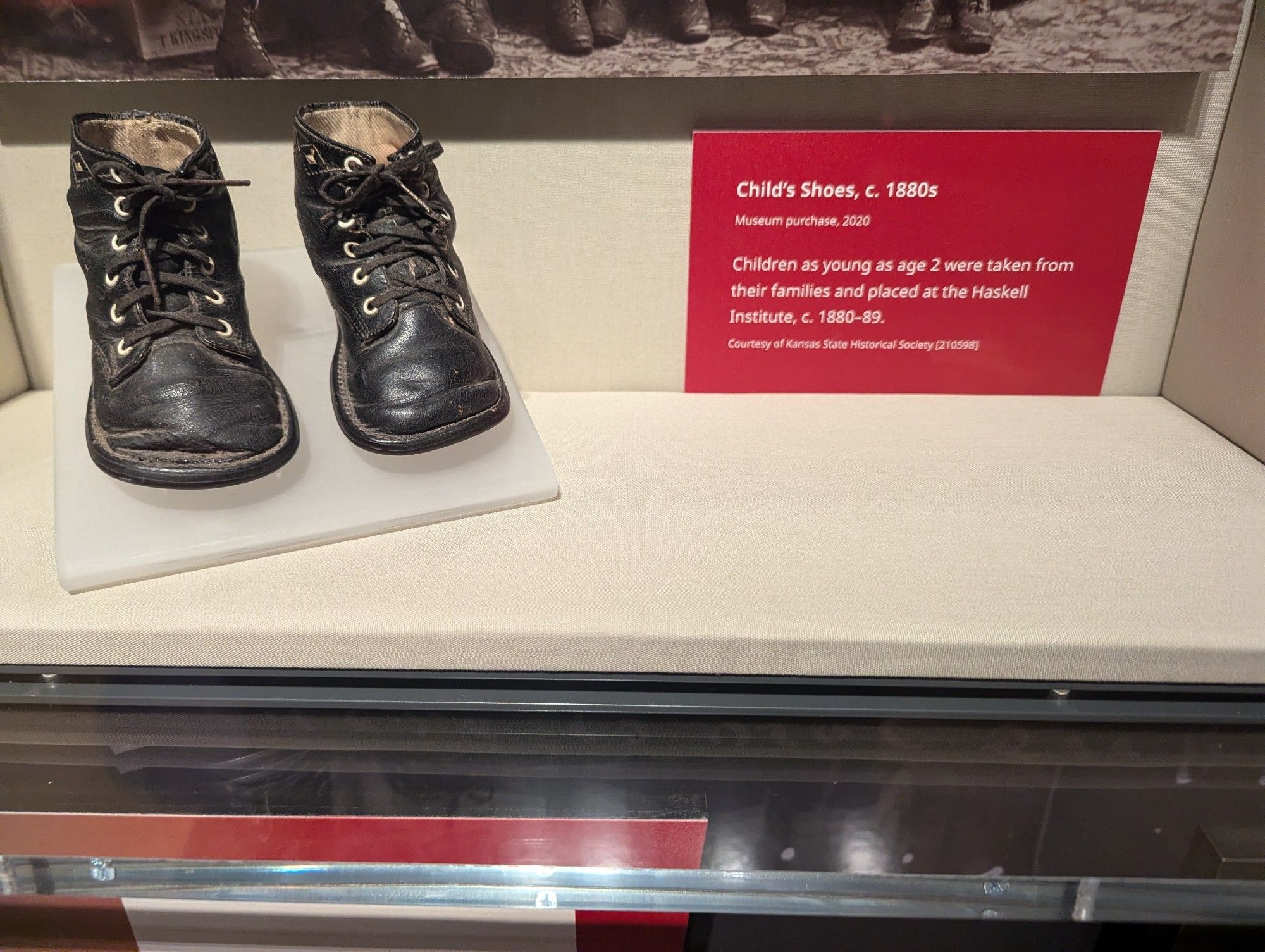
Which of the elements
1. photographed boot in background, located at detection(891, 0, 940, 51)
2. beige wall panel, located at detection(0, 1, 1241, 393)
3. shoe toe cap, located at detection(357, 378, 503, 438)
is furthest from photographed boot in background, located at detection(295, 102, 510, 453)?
photographed boot in background, located at detection(891, 0, 940, 51)

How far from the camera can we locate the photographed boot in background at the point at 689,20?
0.73 meters

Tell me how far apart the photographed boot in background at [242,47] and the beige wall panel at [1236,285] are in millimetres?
928

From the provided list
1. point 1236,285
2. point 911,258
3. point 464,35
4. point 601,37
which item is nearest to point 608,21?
point 601,37

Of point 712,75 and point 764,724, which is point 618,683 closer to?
point 764,724

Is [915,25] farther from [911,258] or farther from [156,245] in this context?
[156,245]

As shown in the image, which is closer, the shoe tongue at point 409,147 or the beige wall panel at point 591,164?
the shoe tongue at point 409,147

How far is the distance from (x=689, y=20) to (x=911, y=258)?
33 centimetres

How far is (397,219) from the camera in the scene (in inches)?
27.9

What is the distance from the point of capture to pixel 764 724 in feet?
1.93

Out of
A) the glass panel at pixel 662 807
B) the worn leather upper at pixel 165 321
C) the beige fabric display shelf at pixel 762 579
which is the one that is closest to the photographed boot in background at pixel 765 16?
the beige fabric display shelf at pixel 762 579

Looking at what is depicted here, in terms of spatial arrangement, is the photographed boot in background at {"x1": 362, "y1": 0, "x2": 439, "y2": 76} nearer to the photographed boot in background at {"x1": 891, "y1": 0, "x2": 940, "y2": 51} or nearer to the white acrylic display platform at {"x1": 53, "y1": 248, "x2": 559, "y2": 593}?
the white acrylic display platform at {"x1": 53, "y1": 248, "x2": 559, "y2": 593}

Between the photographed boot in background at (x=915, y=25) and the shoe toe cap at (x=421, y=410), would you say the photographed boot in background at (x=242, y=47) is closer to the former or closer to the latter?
the shoe toe cap at (x=421, y=410)

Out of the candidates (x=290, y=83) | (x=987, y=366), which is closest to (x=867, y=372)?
(x=987, y=366)

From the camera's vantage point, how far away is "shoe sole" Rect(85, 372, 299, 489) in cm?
58
